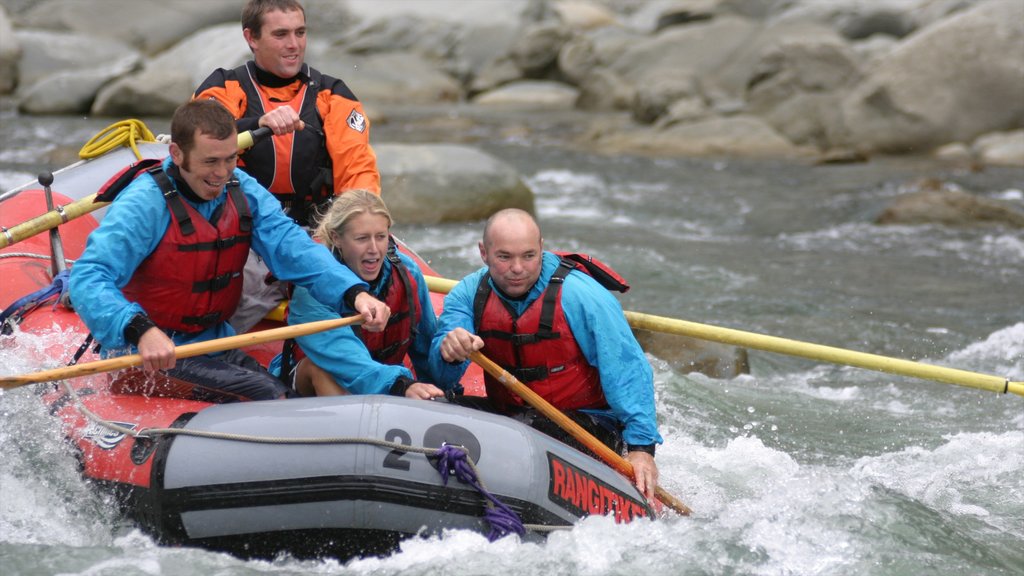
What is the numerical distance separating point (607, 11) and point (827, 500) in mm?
23365

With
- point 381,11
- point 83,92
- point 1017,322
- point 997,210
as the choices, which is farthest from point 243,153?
point 381,11

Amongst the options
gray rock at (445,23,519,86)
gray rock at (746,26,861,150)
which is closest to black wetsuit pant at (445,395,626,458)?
gray rock at (746,26,861,150)

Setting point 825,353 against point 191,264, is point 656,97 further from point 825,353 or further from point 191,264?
point 191,264

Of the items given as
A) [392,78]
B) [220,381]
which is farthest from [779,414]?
[392,78]

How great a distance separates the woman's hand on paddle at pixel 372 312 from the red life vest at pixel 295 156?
1147mm

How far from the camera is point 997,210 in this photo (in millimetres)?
9680

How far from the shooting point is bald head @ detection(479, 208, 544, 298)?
139 inches

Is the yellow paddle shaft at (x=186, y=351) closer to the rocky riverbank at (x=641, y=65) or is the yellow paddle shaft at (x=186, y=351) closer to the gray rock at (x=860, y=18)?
the rocky riverbank at (x=641, y=65)

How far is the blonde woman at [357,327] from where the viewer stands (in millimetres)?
3600

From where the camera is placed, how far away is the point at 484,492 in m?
3.23

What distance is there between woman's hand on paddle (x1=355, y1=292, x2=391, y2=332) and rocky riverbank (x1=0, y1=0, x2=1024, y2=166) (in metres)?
10.2

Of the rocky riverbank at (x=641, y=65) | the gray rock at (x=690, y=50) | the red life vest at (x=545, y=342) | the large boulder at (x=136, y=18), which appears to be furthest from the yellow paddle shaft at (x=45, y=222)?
the large boulder at (x=136, y=18)

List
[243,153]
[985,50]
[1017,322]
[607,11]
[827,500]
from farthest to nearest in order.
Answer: [607,11], [985,50], [1017,322], [243,153], [827,500]

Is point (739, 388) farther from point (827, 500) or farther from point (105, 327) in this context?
point (105, 327)
